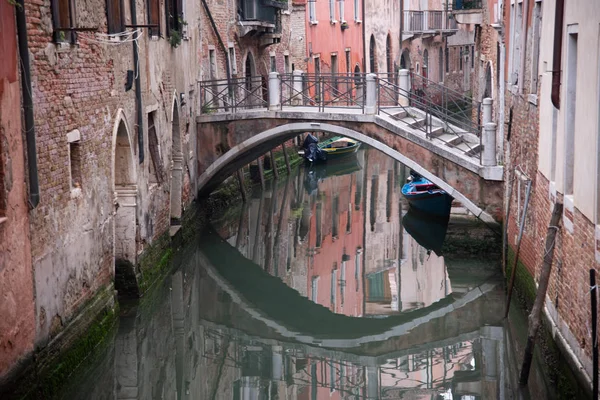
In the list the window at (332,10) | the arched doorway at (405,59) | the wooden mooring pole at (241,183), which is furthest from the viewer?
the arched doorway at (405,59)

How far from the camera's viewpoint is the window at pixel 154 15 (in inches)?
505

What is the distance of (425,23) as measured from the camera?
33938mm

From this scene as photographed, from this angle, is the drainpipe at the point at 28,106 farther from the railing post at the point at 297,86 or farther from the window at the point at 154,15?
the railing post at the point at 297,86

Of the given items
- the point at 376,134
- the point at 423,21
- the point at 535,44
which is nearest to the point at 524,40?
the point at 535,44

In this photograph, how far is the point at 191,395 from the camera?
873cm

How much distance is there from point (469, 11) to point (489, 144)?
17.3 ft

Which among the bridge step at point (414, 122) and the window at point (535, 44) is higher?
the window at point (535, 44)

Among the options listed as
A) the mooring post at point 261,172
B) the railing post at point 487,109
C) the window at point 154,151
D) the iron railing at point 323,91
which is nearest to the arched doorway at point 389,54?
the mooring post at point 261,172

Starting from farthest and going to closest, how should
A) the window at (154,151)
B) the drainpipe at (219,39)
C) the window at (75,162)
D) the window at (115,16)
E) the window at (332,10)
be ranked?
the window at (332,10) → the drainpipe at (219,39) → the window at (154,151) → the window at (115,16) → the window at (75,162)

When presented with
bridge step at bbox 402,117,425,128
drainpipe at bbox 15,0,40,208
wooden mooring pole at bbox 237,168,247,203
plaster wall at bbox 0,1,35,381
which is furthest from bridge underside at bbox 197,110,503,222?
plaster wall at bbox 0,1,35,381

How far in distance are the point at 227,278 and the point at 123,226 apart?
2605 mm

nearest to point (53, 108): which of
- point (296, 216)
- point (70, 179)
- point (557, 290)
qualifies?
point (70, 179)

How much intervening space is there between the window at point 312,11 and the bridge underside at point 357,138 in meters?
9.01

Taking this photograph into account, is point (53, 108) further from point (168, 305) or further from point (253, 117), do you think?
point (253, 117)
